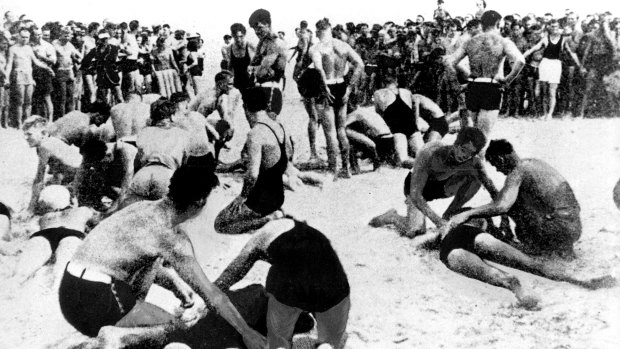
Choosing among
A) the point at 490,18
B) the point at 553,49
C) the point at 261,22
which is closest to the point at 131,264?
the point at 261,22

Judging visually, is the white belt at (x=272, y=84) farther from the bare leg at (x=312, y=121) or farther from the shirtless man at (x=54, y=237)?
the shirtless man at (x=54, y=237)

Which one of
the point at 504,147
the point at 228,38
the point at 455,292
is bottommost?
the point at 455,292

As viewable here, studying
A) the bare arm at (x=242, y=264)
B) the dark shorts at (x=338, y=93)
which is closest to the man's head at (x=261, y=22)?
the dark shorts at (x=338, y=93)

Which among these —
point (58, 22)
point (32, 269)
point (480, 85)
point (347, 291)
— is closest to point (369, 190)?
point (480, 85)

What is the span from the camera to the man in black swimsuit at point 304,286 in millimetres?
3967

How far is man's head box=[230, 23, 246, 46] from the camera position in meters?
6.22

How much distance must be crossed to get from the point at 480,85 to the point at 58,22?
3.88 m

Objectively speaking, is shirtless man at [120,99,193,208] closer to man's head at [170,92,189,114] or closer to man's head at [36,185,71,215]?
man's head at [170,92,189,114]

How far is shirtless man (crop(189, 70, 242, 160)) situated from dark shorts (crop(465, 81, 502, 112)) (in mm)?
2261

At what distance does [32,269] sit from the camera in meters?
5.04

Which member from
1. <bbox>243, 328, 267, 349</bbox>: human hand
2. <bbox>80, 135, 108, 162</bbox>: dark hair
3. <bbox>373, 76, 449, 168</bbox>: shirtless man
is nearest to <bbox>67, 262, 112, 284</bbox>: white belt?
<bbox>243, 328, 267, 349</bbox>: human hand

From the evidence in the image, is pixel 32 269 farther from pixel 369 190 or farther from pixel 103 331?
pixel 369 190

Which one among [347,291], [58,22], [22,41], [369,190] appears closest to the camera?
[347,291]

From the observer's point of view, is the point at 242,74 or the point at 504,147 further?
the point at 242,74
